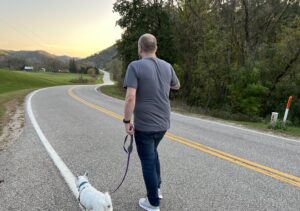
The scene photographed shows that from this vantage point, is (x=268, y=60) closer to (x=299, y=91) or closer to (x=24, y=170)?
(x=299, y=91)

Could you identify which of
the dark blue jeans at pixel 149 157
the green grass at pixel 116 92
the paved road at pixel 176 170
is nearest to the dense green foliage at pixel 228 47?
the green grass at pixel 116 92

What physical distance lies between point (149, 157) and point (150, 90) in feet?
2.56

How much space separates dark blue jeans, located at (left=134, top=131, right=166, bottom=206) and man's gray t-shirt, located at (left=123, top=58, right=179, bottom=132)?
3.4 inches

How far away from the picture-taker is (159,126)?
3.71 metres

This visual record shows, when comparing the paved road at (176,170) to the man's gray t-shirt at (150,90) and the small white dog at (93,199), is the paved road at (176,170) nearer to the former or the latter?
the small white dog at (93,199)

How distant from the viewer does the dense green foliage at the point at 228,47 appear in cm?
2023

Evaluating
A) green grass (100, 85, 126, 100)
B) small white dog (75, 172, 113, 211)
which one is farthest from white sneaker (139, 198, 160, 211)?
green grass (100, 85, 126, 100)

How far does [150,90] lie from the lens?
3592 mm

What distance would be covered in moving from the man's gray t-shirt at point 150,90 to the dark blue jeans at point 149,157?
0.09 metres

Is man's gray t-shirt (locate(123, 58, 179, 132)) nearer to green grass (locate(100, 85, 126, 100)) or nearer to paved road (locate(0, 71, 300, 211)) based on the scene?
paved road (locate(0, 71, 300, 211))

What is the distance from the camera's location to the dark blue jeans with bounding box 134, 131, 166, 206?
3.68 metres

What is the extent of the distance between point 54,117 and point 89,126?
2.44m

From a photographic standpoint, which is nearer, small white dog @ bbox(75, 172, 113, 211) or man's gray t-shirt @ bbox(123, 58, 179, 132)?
small white dog @ bbox(75, 172, 113, 211)

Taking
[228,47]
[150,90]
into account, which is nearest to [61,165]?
[150,90]
